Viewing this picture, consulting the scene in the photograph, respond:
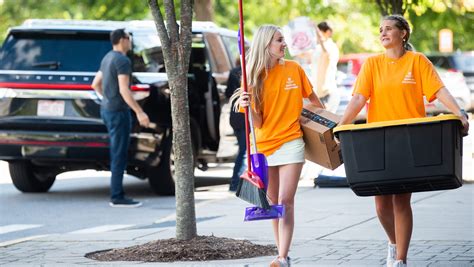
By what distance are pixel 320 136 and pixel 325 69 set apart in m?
7.78

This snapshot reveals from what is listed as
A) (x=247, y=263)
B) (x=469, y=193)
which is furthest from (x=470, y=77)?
(x=247, y=263)

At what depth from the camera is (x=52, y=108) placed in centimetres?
1348

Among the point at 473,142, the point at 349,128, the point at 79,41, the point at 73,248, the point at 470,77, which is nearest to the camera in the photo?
the point at 349,128

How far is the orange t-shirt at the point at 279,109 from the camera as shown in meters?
7.94

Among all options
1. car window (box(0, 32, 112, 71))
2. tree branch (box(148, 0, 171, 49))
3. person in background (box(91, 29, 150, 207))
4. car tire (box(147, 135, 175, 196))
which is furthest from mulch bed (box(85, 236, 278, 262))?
car window (box(0, 32, 112, 71))

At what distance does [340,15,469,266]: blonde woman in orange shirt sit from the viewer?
745 cm

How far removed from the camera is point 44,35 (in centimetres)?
1401

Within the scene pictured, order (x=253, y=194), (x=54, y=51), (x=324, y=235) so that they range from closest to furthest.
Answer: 1. (x=253, y=194)
2. (x=324, y=235)
3. (x=54, y=51)

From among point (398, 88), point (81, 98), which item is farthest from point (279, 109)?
point (81, 98)

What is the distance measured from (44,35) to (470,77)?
23840 millimetres

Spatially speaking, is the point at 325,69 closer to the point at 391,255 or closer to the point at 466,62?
the point at 391,255

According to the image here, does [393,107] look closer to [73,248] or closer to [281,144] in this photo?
[281,144]

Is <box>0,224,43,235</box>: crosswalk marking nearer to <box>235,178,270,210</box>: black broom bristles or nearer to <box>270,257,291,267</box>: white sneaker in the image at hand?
<box>235,178,270,210</box>: black broom bristles

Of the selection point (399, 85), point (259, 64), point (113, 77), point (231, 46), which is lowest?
point (113, 77)
